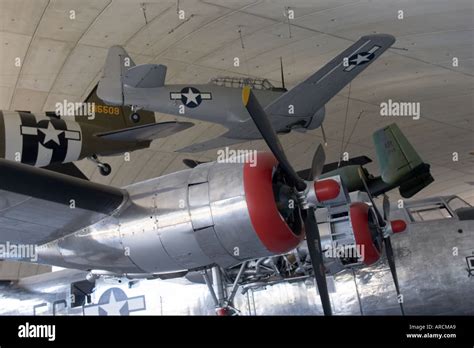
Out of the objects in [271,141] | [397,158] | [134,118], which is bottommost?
[271,141]

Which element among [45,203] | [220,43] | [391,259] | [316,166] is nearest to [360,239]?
[391,259]

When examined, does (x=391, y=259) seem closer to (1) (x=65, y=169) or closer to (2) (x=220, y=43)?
(1) (x=65, y=169)

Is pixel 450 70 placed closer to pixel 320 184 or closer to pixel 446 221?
pixel 446 221

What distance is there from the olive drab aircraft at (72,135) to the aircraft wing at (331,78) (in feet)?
6.74

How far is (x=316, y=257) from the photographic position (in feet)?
18.2

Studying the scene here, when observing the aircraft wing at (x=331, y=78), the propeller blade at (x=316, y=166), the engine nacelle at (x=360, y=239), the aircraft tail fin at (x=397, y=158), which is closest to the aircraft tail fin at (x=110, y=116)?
the aircraft wing at (x=331, y=78)

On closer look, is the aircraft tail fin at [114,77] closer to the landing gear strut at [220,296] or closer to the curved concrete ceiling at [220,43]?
the curved concrete ceiling at [220,43]

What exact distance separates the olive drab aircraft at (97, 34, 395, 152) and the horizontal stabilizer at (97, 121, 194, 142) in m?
0.77

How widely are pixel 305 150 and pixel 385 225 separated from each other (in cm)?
1060

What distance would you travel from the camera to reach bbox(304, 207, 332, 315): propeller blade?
5473 millimetres

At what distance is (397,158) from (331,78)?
3494 mm

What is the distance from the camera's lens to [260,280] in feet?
25.4

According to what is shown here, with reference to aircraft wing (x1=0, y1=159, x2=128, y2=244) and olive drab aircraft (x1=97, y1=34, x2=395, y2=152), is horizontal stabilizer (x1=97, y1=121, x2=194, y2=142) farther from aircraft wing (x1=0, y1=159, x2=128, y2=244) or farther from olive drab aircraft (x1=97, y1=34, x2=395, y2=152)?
aircraft wing (x1=0, y1=159, x2=128, y2=244)

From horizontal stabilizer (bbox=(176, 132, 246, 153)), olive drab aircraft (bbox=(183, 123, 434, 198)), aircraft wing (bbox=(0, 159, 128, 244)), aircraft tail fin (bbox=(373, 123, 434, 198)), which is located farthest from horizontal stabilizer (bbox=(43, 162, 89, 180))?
aircraft tail fin (bbox=(373, 123, 434, 198))
